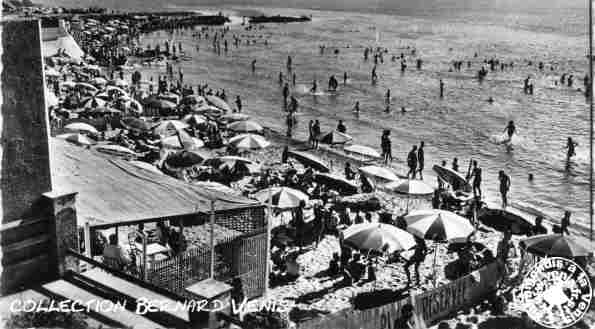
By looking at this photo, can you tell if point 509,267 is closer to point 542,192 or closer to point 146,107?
point 542,192

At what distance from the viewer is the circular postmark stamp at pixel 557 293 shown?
11969mm

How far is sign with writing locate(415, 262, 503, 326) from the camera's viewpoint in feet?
37.4

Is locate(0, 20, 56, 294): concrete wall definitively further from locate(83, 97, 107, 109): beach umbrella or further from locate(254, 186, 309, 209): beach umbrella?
locate(83, 97, 107, 109): beach umbrella

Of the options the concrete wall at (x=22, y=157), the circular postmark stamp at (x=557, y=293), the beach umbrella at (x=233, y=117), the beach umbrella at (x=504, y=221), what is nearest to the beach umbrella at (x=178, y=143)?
the beach umbrella at (x=233, y=117)

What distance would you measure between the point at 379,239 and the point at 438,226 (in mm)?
1744

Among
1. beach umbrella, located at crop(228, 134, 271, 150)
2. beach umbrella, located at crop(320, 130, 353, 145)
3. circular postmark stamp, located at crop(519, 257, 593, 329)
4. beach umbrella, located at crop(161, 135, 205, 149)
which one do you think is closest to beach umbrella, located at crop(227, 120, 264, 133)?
beach umbrella, located at crop(228, 134, 271, 150)

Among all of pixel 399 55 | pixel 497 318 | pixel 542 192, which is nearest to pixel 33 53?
pixel 497 318

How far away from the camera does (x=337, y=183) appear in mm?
19938

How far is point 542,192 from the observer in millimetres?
25016

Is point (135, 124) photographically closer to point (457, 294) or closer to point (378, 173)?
point (378, 173)

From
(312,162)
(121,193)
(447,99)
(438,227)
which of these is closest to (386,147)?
(312,162)

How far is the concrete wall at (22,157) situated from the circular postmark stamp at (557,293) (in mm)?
9393

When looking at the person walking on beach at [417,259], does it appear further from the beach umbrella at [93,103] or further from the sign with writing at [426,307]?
the beach umbrella at [93,103]

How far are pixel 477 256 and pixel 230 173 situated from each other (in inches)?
364
